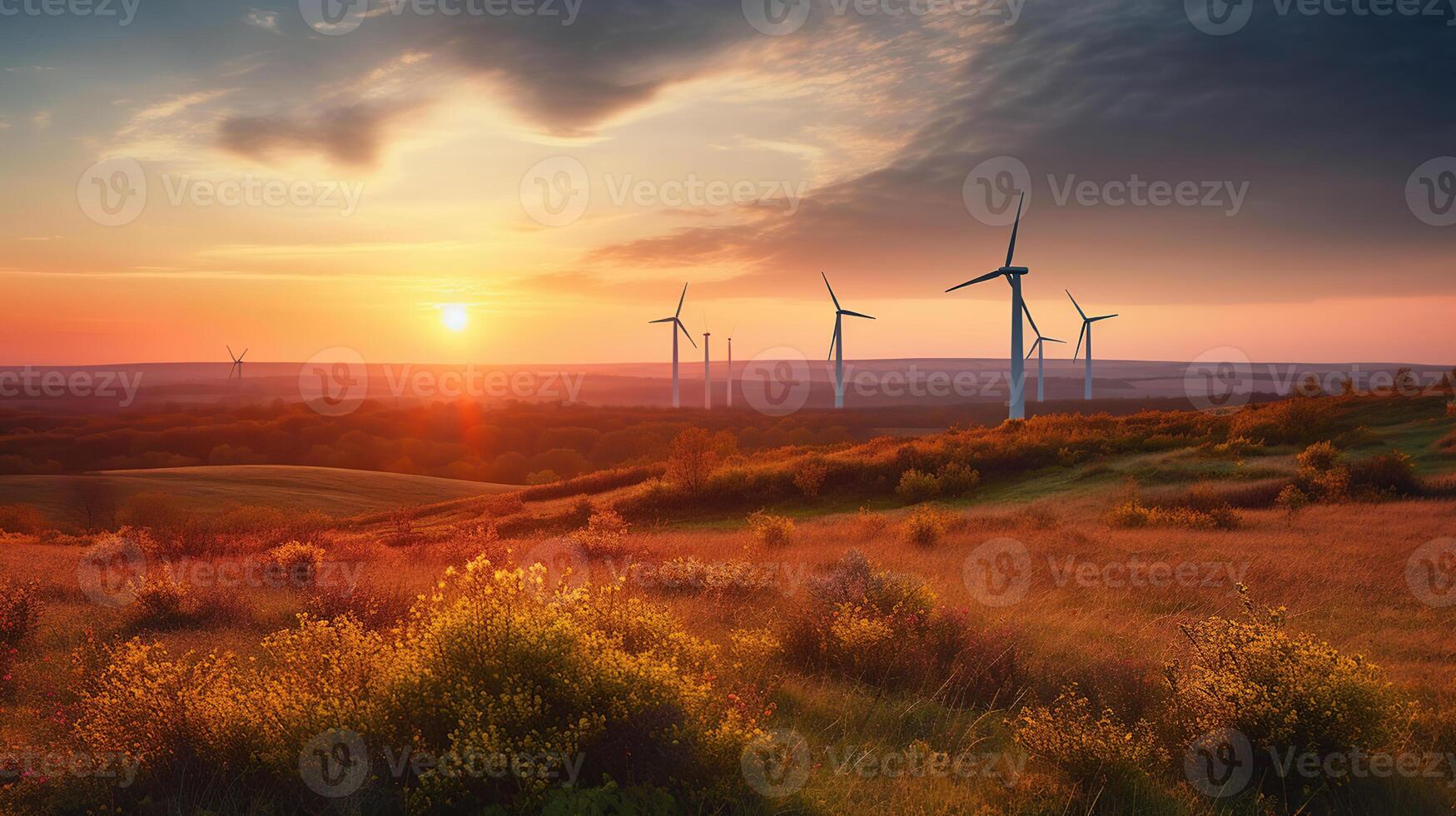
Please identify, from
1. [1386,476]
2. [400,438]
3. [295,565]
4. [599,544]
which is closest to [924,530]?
[599,544]

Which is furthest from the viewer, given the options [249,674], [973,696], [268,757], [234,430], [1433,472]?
[234,430]

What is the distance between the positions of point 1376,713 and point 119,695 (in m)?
11.5

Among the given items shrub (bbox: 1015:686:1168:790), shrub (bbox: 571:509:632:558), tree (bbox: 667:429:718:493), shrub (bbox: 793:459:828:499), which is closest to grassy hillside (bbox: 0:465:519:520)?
tree (bbox: 667:429:718:493)

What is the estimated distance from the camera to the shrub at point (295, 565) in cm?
1488

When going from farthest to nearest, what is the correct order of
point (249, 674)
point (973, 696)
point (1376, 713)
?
point (973, 696) < point (249, 674) < point (1376, 713)

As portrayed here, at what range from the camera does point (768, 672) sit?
9.22 m

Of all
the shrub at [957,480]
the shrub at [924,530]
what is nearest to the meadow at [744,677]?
the shrub at [924,530]

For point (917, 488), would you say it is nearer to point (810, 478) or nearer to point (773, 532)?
point (810, 478)

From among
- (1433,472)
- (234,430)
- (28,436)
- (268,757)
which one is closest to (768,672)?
(268,757)

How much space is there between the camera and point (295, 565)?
16.1m

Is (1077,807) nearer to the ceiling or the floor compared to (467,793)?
nearer to the floor

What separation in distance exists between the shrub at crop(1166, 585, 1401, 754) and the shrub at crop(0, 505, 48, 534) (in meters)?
52.8

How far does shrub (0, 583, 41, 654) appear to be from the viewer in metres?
9.99

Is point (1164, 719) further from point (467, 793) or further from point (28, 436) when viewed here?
point (28, 436)
